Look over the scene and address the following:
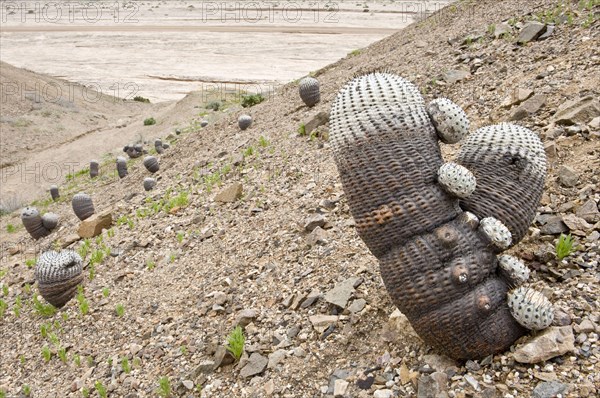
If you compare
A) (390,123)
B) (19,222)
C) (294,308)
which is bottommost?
(19,222)

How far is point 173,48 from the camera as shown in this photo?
31594 mm

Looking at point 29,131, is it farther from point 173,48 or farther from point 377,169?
point 377,169

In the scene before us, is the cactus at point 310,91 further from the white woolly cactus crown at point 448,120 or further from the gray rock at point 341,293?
the white woolly cactus crown at point 448,120

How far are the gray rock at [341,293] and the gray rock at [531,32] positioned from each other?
5610 millimetres

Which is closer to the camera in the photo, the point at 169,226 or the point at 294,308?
the point at 294,308

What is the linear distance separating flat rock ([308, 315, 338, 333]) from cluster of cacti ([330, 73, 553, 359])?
1.09 metres

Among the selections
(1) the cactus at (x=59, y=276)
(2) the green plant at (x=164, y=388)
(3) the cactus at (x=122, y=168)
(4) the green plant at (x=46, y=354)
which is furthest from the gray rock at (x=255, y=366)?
(3) the cactus at (x=122, y=168)

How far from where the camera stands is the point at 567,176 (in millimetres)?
4586

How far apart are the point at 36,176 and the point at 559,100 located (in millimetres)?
16768

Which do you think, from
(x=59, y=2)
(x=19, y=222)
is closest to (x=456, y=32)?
(x=19, y=222)

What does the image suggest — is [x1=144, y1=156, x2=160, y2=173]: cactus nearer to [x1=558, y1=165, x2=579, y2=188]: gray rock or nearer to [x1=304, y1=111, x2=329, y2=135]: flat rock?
[x1=304, y1=111, x2=329, y2=135]: flat rock

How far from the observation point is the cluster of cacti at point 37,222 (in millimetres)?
10445

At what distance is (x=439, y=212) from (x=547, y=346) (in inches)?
40.5

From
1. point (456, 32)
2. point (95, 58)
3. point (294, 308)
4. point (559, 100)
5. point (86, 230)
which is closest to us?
point (294, 308)
